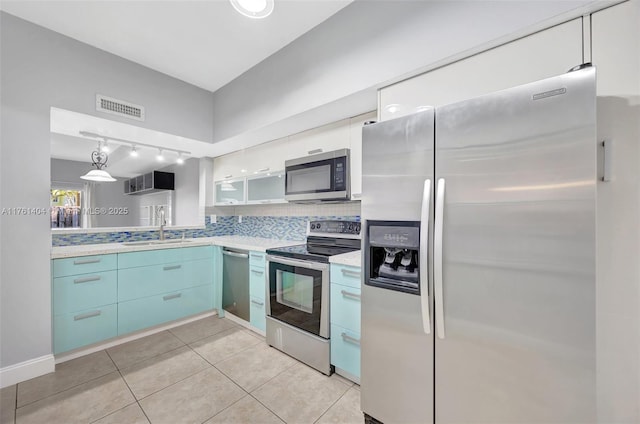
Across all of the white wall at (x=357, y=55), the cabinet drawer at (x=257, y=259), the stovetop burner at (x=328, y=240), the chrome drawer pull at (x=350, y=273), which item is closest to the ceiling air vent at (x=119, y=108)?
the white wall at (x=357, y=55)

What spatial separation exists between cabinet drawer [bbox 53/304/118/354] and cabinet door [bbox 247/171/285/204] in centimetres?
171

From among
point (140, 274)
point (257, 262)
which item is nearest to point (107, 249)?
point (140, 274)

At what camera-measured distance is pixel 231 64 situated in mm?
2514

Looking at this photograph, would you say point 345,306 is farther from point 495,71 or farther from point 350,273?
point 495,71

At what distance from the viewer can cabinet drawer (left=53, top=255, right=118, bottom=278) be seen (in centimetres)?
211

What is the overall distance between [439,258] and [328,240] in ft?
5.06

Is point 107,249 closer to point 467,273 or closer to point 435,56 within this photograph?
point 467,273

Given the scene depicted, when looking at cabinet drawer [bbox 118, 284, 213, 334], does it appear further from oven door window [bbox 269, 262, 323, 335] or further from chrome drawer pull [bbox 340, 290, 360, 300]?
chrome drawer pull [bbox 340, 290, 360, 300]

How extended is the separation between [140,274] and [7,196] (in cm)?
113

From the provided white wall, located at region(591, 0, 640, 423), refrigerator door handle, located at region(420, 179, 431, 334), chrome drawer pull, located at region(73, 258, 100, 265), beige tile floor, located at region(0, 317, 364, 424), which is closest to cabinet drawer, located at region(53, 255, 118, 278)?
chrome drawer pull, located at region(73, 258, 100, 265)

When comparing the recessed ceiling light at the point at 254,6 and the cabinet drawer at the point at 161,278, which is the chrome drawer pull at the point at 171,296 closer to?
the cabinet drawer at the point at 161,278

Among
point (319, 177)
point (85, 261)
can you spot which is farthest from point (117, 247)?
point (319, 177)

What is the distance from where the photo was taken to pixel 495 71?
A: 1.33m

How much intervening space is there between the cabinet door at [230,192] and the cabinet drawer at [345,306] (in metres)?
1.83
